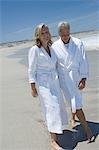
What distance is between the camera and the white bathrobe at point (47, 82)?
6.91 meters

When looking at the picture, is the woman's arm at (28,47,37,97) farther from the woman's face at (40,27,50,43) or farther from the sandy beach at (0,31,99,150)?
the sandy beach at (0,31,99,150)

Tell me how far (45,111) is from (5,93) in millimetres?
5640

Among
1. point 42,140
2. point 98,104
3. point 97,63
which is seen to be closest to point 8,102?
point 98,104

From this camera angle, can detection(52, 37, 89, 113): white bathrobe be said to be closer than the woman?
No

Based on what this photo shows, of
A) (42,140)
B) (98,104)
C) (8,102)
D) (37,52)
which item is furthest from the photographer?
(8,102)

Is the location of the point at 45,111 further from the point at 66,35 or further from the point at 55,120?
the point at 66,35

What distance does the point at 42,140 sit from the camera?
7.42 meters

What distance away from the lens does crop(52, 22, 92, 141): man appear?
23.6 ft

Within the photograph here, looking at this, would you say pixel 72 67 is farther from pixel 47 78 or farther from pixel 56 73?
pixel 47 78

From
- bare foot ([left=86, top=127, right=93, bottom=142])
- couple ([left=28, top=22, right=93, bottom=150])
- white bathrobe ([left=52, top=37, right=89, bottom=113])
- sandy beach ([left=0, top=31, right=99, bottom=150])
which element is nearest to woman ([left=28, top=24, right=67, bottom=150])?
couple ([left=28, top=22, right=93, bottom=150])

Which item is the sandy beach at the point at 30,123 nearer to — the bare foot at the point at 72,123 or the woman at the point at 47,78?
the bare foot at the point at 72,123

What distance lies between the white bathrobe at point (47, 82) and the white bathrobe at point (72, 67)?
0.71 feet

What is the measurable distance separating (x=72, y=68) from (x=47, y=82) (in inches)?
21.8

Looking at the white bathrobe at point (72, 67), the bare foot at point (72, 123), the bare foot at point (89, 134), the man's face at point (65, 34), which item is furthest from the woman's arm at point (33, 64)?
the bare foot at point (72, 123)
